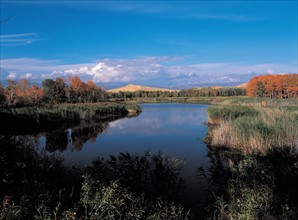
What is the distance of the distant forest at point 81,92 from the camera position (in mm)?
57316

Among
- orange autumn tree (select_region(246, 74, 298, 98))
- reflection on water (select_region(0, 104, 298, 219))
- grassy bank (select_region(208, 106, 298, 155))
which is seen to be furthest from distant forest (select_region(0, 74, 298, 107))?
reflection on water (select_region(0, 104, 298, 219))

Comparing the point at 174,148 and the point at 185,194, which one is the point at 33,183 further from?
the point at 174,148

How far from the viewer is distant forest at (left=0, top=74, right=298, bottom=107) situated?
57316 millimetres

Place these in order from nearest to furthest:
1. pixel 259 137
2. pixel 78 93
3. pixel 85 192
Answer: pixel 85 192 < pixel 259 137 < pixel 78 93

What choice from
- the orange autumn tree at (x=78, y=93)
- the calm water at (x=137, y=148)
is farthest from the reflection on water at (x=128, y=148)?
the orange autumn tree at (x=78, y=93)

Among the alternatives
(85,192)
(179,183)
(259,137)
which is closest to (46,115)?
(259,137)

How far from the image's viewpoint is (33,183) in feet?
20.9

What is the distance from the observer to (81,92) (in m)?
73.0

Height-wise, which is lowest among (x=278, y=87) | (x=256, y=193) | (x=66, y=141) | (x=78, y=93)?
(x=66, y=141)

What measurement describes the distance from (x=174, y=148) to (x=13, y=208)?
12024mm

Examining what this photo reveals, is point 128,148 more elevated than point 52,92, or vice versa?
point 52,92

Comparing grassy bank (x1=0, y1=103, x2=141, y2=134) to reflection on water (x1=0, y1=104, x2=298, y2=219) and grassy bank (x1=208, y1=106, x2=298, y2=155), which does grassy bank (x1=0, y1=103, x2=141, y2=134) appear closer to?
reflection on water (x1=0, y1=104, x2=298, y2=219)

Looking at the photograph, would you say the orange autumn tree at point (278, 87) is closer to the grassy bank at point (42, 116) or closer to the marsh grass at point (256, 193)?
the grassy bank at point (42, 116)

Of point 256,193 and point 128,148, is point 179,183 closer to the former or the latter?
point 256,193
